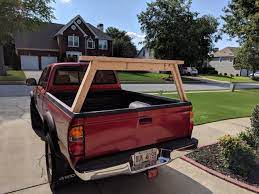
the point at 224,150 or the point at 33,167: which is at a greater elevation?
the point at 224,150

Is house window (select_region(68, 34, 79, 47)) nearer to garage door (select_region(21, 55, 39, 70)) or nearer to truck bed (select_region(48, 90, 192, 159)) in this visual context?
garage door (select_region(21, 55, 39, 70))

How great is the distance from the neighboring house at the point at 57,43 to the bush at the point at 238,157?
3476cm

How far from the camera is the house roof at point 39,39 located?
3712 centimetres

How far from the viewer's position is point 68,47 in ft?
128

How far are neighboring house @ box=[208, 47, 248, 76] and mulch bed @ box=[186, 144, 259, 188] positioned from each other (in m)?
60.4

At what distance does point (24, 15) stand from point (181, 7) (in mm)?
21162

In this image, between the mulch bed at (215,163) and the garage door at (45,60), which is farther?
the garage door at (45,60)

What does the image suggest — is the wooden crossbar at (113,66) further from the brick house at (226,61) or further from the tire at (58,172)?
the brick house at (226,61)

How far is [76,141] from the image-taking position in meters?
2.86

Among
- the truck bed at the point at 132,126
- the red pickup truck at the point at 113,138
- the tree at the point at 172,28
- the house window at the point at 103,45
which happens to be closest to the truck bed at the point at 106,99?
the red pickup truck at the point at 113,138

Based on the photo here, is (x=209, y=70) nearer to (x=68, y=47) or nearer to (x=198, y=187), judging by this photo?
(x=68, y=47)

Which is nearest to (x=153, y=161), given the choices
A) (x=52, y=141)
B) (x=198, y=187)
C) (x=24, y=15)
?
(x=198, y=187)

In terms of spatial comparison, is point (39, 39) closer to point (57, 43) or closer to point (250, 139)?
point (57, 43)

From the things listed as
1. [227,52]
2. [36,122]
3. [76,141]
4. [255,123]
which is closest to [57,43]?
[36,122]
